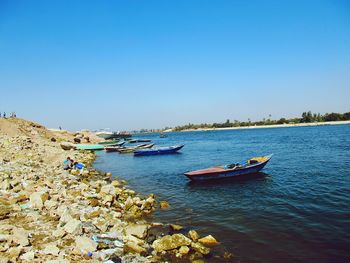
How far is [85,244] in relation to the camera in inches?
356

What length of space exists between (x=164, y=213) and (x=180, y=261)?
610cm

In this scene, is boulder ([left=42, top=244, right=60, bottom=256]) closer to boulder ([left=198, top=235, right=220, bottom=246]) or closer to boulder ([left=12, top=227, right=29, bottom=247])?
boulder ([left=12, top=227, right=29, bottom=247])

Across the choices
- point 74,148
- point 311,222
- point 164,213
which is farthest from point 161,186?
point 74,148

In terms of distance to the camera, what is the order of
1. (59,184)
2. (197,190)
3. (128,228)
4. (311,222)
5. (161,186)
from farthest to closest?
(161,186)
(197,190)
(59,184)
(311,222)
(128,228)

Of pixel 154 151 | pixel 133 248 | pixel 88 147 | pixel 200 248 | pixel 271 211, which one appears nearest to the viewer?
pixel 133 248

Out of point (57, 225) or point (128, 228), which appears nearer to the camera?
point (57, 225)

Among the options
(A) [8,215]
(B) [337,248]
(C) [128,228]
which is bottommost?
(B) [337,248]

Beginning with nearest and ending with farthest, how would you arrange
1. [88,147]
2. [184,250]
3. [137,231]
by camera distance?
[184,250]
[137,231]
[88,147]

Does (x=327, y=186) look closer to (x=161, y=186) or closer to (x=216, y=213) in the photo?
(x=216, y=213)

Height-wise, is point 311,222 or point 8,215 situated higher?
point 8,215

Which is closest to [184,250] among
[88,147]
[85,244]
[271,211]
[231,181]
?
[85,244]

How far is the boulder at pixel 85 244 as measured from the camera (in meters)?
8.85

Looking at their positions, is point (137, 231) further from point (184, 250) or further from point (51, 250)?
point (51, 250)

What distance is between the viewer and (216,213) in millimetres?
15656
